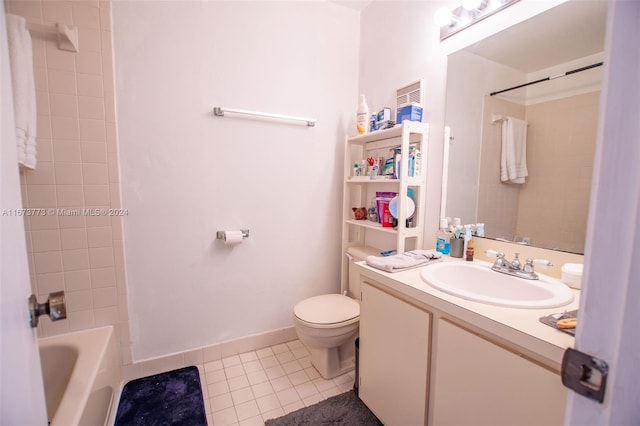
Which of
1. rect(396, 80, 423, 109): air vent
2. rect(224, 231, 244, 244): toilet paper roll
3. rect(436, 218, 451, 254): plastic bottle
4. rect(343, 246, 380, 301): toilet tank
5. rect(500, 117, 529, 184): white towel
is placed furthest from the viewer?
rect(343, 246, 380, 301): toilet tank

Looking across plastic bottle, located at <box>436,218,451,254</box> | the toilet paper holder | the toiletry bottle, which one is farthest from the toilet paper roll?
the toiletry bottle

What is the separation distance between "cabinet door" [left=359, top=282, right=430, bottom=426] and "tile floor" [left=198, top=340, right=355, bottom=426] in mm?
342

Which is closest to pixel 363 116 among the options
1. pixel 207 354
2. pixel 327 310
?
pixel 327 310

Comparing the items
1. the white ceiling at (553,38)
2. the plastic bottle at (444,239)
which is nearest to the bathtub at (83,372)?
the plastic bottle at (444,239)

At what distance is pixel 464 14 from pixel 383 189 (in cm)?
104

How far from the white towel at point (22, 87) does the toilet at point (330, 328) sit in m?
1.47

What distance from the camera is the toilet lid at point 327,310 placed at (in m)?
1.61

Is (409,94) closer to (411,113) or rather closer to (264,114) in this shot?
(411,113)

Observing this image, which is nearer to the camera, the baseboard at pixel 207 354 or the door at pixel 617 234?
the door at pixel 617 234

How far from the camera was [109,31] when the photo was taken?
1.47m

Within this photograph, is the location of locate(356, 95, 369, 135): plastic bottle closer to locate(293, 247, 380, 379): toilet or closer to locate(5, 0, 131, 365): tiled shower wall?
locate(293, 247, 380, 379): toilet

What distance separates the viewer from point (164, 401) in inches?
59.9

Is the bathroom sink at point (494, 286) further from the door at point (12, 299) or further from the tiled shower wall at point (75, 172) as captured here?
the tiled shower wall at point (75, 172)

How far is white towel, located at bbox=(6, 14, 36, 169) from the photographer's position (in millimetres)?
1107
